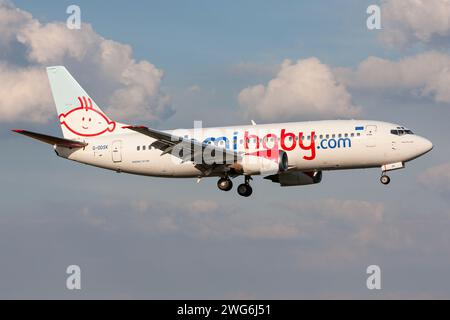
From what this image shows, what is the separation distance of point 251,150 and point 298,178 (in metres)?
7.45

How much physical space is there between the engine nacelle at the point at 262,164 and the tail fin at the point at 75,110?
13.7m

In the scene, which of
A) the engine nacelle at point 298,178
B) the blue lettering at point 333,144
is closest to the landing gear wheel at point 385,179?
the blue lettering at point 333,144

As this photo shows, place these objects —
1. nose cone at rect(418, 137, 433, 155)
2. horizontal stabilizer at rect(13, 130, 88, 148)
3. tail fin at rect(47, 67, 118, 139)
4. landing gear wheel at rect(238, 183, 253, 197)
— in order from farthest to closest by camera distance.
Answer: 1. tail fin at rect(47, 67, 118, 139)
2. landing gear wheel at rect(238, 183, 253, 197)
3. horizontal stabilizer at rect(13, 130, 88, 148)
4. nose cone at rect(418, 137, 433, 155)

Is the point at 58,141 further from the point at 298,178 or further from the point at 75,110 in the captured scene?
the point at 298,178

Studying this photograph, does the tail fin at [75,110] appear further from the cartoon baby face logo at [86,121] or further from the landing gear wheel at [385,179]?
the landing gear wheel at [385,179]

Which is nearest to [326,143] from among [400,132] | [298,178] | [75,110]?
[400,132]

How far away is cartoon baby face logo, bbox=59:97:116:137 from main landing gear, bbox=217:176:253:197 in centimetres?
1096

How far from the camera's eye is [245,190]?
212 feet

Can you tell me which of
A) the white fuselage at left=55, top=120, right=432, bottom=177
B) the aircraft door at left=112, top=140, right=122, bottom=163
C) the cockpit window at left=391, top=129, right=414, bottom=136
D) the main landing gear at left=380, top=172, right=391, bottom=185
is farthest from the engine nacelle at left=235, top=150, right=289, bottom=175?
the aircraft door at left=112, top=140, right=122, bottom=163

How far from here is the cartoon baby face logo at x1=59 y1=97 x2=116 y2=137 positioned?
6856 cm

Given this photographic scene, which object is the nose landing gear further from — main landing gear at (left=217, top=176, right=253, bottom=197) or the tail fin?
the tail fin

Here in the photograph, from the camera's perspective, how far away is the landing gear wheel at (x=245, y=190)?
2541 inches
